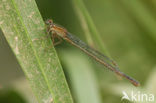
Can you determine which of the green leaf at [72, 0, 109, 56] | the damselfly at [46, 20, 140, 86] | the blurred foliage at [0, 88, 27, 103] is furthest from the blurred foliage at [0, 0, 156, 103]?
the blurred foliage at [0, 88, 27, 103]

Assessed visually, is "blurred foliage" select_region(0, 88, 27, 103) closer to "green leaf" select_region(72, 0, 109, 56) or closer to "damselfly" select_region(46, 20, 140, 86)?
"damselfly" select_region(46, 20, 140, 86)

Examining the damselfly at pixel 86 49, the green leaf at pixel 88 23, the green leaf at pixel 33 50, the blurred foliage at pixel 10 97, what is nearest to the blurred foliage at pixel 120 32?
the damselfly at pixel 86 49

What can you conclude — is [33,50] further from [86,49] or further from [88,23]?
[86,49]

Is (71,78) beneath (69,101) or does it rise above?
beneath

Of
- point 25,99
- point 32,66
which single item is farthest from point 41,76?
point 25,99

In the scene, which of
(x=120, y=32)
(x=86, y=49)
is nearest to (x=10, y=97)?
(x=86, y=49)

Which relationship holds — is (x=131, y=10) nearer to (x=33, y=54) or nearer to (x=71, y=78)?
(x=71, y=78)
